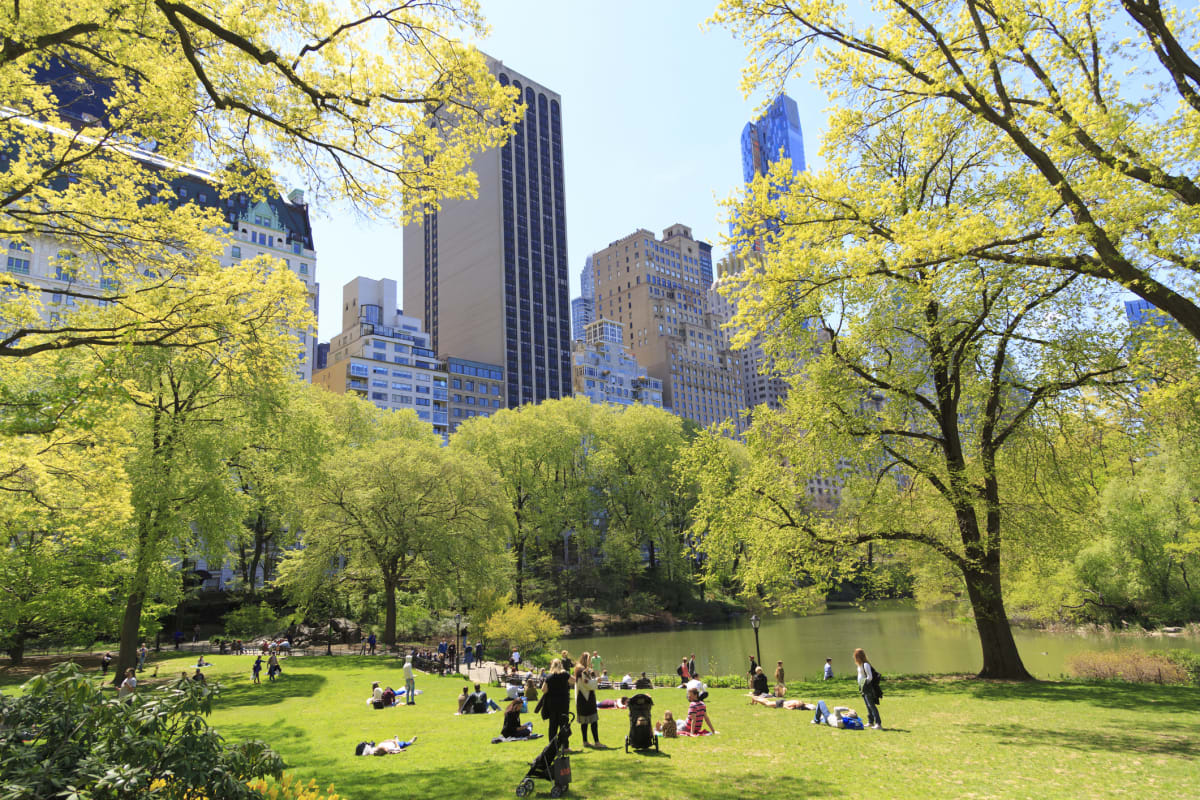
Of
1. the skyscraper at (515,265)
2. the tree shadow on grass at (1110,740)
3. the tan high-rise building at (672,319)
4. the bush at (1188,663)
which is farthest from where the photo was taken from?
the tan high-rise building at (672,319)

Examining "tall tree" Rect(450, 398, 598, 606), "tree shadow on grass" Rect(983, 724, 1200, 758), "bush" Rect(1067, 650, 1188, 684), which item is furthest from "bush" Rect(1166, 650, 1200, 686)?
"tall tree" Rect(450, 398, 598, 606)

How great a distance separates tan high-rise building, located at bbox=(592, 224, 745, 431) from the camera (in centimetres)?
13662

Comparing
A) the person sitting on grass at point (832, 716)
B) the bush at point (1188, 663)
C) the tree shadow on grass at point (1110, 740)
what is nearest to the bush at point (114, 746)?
the person sitting on grass at point (832, 716)

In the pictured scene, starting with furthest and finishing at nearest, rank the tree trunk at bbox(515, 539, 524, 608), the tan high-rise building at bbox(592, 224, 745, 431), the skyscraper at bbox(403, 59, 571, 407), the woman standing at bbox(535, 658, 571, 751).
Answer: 1. the tan high-rise building at bbox(592, 224, 745, 431)
2. the skyscraper at bbox(403, 59, 571, 407)
3. the tree trunk at bbox(515, 539, 524, 608)
4. the woman standing at bbox(535, 658, 571, 751)

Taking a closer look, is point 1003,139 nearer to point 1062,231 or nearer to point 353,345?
point 1062,231

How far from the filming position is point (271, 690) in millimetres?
20547

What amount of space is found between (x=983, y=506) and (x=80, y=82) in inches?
789

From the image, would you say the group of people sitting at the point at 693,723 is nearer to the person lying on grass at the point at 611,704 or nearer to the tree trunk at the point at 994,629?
the person lying on grass at the point at 611,704

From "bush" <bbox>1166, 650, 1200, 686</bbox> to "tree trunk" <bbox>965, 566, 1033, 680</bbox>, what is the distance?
14.4 feet

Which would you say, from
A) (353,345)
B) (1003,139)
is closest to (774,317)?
(1003,139)

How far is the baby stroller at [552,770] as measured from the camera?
7.33 m

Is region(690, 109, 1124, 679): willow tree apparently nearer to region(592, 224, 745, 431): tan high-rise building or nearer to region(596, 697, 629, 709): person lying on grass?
region(596, 697, 629, 709): person lying on grass

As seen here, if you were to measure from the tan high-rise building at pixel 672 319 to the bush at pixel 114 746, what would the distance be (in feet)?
419

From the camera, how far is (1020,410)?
16859 mm
